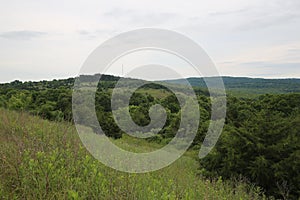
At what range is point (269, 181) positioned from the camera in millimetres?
10656

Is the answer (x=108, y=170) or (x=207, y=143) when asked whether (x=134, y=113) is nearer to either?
(x=207, y=143)

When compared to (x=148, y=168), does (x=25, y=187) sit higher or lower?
higher

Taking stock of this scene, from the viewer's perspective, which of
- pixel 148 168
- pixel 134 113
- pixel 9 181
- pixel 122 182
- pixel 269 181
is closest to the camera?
pixel 9 181

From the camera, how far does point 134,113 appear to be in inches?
1200

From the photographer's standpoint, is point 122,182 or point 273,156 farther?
point 273,156

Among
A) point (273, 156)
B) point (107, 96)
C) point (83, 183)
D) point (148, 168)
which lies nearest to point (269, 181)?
point (273, 156)

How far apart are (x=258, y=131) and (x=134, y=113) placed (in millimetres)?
19703

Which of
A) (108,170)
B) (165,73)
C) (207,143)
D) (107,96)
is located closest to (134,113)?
(107,96)

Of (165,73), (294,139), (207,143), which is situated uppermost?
(165,73)

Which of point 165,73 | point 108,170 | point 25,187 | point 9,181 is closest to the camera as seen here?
point 25,187

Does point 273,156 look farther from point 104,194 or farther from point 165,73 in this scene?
point 104,194

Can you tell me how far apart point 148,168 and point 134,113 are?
Result: 24104mm

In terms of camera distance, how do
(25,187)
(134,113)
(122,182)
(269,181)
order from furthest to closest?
(134,113), (269,181), (122,182), (25,187)

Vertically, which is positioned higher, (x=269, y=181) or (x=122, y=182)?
(x=122, y=182)
